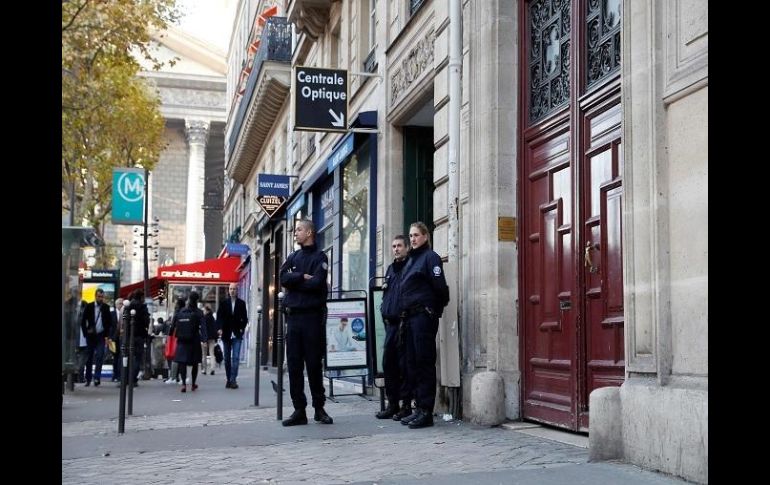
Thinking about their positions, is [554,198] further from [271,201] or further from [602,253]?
[271,201]

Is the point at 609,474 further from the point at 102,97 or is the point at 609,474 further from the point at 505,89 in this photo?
the point at 102,97

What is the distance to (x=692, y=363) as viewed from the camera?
18.3 ft

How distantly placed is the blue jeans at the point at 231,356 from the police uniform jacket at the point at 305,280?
8380 mm

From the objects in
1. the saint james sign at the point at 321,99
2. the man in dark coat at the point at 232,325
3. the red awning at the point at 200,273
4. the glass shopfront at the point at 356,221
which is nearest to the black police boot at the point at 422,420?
the glass shopfront at the point at 356,221

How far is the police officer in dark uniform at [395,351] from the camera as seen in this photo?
9.60 m

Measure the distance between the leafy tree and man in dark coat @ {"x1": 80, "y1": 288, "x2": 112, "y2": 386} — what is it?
334 centimetres

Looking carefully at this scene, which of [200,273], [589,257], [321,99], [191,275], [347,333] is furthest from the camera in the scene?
[200,273]

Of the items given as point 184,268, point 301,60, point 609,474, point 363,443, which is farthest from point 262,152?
point 609,474

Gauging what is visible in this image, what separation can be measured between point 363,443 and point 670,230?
10.5 ft

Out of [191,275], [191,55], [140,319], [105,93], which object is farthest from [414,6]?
[191,55]

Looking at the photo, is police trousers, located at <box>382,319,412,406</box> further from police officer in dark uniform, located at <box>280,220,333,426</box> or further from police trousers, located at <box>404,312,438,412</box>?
police officer in dark uniform, located at <box>280,220,333,426</box>

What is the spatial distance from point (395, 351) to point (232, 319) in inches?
353

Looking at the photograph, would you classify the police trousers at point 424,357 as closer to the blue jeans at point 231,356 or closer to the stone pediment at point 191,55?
the blue jeans at point 231,356

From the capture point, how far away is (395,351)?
988 cm
